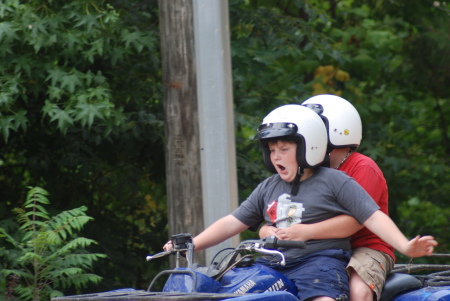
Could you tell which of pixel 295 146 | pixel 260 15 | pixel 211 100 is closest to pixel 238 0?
pixel 260 15

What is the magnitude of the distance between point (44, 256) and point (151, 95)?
2.36 meters

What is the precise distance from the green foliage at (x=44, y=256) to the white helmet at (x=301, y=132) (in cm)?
218

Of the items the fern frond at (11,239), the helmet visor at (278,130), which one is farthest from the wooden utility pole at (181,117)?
the helmet visor at (278,130)

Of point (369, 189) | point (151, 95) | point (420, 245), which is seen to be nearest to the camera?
point (420, 245)

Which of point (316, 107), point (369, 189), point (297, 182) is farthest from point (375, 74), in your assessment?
point (297, 182)

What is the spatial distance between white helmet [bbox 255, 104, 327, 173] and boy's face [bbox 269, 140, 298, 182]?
0.11 ft

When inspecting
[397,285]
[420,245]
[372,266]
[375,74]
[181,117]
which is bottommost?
[397,285]

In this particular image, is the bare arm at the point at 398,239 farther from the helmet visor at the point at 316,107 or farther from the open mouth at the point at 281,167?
the helmet visor at the point at 316,107

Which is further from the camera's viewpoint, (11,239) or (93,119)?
(93,119)

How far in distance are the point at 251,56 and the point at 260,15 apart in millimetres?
646

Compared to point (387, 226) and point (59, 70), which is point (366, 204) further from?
point (59, 70)

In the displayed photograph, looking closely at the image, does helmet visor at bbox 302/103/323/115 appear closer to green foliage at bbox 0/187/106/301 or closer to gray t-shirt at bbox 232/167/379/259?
gray t-shirt at bbox 232/167/379/259

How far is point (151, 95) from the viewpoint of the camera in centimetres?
809

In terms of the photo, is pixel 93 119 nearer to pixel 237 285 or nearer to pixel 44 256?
pixel 44 256
